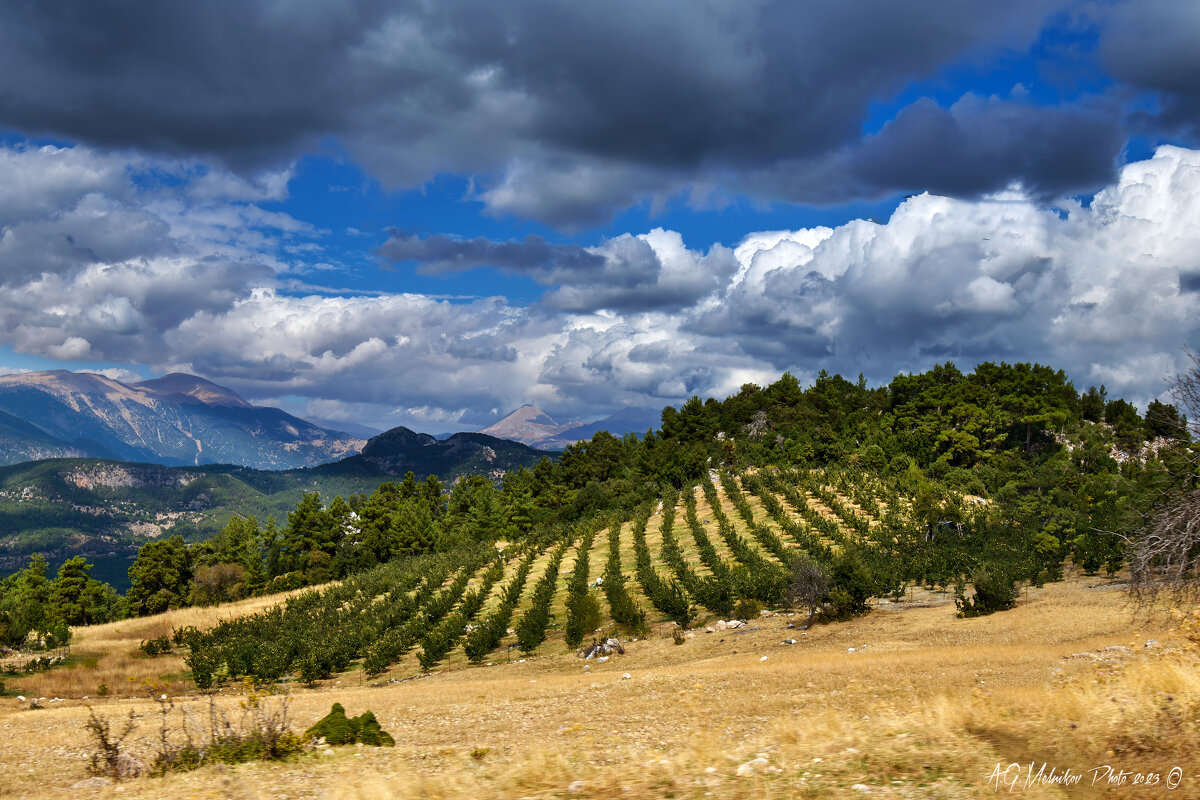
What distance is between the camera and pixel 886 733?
10.3m

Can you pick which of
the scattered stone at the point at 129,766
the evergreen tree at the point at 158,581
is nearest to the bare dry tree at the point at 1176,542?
the scattered stone at the point at 129,766

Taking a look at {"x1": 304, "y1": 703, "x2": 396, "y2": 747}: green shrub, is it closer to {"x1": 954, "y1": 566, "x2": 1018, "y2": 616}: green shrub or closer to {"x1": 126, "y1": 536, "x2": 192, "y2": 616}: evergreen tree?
{"x1": 954, "y1": 566, "x2": 1018, "y2": 616}: green shrub

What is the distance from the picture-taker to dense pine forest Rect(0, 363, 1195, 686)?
33281 mm

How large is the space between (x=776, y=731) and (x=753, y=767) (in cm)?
229

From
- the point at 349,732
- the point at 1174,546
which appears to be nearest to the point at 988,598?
the point at 1174,546

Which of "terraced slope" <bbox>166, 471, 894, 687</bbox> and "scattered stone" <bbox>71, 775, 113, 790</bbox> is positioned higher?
"scattered stone" <bbox>71, 775, 113, 790</bbox>

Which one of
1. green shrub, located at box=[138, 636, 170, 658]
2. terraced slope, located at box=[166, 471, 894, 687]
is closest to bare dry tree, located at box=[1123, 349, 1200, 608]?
terraced slope, located at box=[166, 471, 894, 687]

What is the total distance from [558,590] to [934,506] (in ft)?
86.5

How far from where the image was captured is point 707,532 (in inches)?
2244

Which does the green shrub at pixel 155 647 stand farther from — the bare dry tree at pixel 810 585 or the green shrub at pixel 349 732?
the bare dry tree at pixel 810 585

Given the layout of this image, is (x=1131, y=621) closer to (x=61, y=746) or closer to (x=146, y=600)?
(x=61, y=746)

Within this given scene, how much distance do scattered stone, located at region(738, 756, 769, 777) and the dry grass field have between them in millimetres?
40

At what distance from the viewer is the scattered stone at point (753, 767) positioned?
8.95 meters

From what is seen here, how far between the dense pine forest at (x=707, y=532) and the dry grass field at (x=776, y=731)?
28.3 feet
